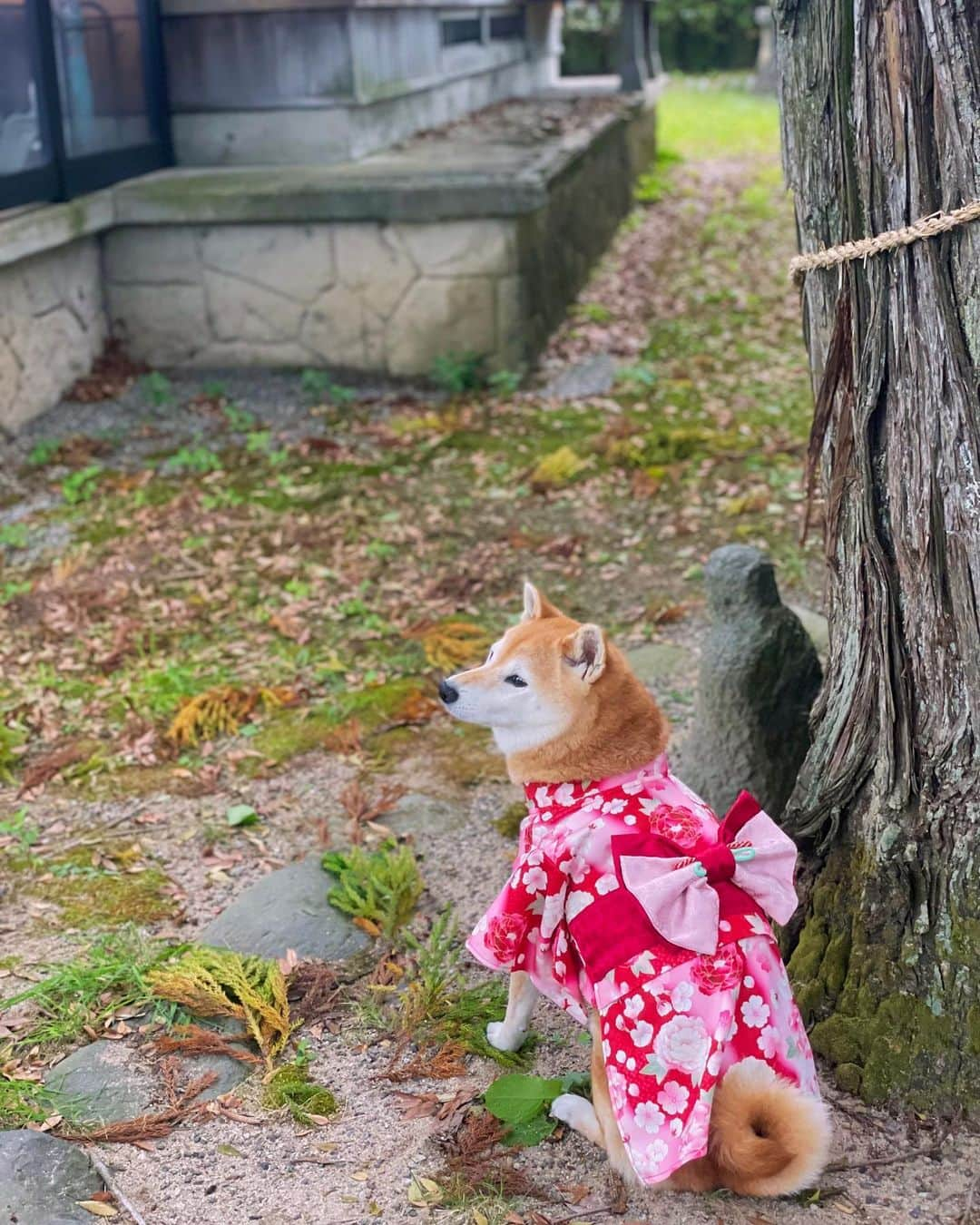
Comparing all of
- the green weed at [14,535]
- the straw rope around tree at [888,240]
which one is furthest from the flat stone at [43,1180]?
the green weed at [14,535]

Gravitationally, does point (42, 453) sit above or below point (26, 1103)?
above

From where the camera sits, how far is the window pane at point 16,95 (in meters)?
7.05

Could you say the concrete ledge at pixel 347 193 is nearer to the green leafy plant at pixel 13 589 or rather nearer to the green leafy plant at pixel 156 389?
the green leafy plant at pixel 156 389

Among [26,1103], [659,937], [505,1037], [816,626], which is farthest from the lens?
[816,626]

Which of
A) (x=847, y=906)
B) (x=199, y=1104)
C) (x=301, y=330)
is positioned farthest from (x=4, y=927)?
(x=301, y=330)

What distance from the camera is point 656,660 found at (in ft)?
16.6

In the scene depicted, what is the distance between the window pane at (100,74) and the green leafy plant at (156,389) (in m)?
1.32

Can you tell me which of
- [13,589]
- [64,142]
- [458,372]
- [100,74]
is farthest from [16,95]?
[13,589]

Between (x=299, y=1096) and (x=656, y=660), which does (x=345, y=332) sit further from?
(x=299, y=1096)

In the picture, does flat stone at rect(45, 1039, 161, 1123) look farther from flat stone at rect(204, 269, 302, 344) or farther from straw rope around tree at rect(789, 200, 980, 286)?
flat stone at rect(204, 269, 302, 344)

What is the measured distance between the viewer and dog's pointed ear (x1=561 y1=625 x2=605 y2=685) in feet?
9.19

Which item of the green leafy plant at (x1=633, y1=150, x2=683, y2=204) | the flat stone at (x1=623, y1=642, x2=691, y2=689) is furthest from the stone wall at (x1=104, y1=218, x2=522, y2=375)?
the green leafy plant at (x1=633, y1=150, x2=683, y2=204)

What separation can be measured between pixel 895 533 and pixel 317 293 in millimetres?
5811

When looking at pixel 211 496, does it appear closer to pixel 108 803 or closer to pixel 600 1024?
pixel 108 803
